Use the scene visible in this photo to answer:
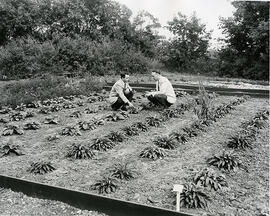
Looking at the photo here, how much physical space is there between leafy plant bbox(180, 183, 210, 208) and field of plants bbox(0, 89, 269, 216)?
1 cm

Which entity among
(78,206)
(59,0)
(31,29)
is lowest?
(78,206)

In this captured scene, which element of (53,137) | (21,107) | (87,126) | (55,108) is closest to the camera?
(53,137)

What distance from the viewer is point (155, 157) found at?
620 centimetres

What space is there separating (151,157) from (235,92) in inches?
360

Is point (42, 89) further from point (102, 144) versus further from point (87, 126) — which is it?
point (102, 144)

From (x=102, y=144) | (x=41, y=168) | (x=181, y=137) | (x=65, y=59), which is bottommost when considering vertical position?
(x=41, y=168)

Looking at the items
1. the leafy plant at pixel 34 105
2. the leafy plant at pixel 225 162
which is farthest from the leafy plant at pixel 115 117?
the leafy plant at pixel 225 162

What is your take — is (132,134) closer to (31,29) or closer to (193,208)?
(193,208)

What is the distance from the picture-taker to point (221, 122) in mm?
9117

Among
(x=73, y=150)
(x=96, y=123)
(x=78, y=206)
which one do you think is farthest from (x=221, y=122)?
(x=78, y=206)

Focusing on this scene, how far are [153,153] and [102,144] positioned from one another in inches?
47.5

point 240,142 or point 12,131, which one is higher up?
point 240,142

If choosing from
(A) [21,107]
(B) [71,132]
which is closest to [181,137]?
(B) [71,132]

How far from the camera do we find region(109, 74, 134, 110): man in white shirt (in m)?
10.0
